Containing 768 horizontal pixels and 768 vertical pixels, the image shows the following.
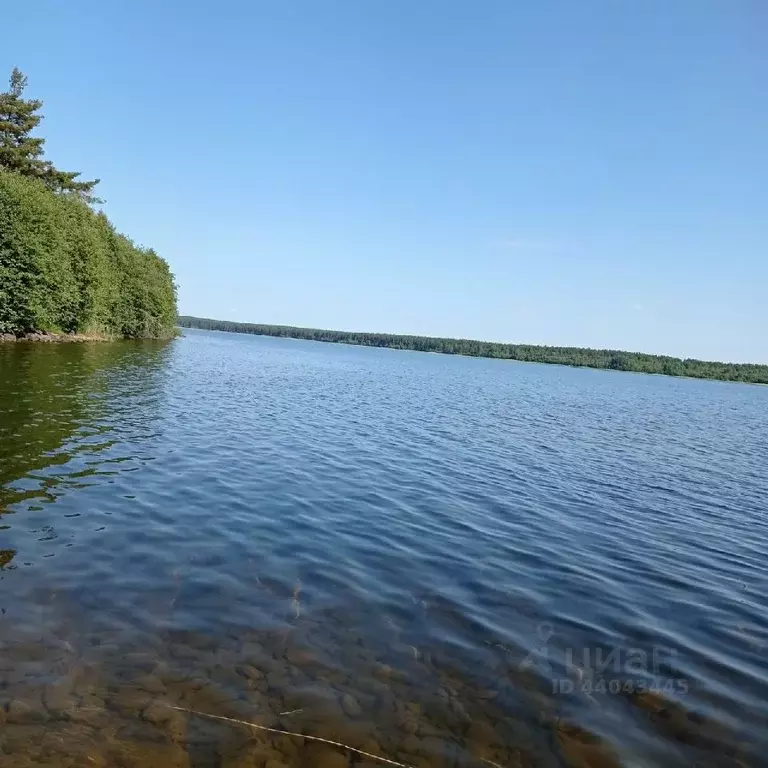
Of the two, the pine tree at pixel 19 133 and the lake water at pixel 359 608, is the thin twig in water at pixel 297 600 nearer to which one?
the lake water at pixel 359 608

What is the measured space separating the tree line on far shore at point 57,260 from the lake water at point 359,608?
34.4 m

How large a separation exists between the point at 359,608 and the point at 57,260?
57782 mm

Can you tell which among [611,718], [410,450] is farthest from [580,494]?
[611,718]

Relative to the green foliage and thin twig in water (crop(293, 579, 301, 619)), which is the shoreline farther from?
thin twig in water (crop(293, 579, 301, 619))

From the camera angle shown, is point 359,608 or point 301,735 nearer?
point 301,735

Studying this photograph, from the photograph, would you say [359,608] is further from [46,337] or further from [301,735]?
[46,337]

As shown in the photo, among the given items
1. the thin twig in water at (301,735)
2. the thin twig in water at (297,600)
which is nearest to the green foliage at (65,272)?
the thin twig in water at (297,600)

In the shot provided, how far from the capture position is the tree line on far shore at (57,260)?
48.9 metres

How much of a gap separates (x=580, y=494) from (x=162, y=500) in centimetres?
1355

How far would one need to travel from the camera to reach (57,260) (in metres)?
54.5

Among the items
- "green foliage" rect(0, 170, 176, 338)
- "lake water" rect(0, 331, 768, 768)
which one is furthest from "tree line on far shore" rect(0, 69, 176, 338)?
"lake water" rect(0, 331, 768, 768)

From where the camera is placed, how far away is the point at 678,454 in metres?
29.8

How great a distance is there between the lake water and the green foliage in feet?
112

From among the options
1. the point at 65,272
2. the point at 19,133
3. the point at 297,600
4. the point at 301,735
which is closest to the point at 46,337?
the point at 65,272
